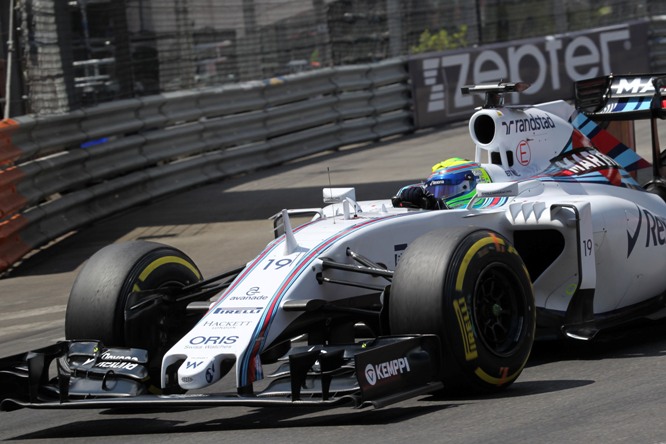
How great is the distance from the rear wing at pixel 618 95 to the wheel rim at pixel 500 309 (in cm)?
316

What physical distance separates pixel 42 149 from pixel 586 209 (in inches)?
321

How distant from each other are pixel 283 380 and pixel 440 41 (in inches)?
693

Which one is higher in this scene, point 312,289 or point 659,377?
point 312,289

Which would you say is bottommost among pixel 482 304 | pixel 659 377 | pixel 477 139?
pixel 659 377

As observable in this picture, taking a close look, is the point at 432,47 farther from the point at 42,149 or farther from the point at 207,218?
the point at 42,149

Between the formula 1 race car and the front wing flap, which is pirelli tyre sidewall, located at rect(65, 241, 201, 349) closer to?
the formula 1 race car

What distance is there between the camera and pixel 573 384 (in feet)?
21.3

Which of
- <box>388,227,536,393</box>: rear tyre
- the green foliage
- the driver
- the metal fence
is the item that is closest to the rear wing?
the driver

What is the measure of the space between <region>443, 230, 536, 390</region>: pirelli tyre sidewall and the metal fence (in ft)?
29.3

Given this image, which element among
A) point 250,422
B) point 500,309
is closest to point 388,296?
point 500,309

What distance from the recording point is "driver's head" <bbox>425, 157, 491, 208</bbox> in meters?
7.82

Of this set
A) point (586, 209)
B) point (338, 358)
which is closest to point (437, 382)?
point (338, 358)

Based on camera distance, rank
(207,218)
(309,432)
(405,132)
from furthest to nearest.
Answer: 1. (405,132)
2. (207,218)
3. (309,432)

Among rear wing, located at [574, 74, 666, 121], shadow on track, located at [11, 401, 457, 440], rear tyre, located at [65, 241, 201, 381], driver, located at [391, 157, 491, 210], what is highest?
rear wing, located at [574, 74, 666, 121]
